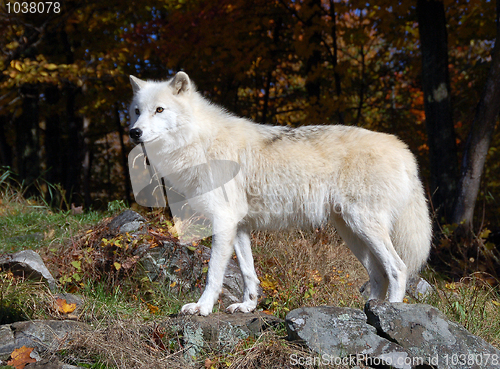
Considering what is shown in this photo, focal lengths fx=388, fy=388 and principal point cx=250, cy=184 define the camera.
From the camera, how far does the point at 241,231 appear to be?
3.90 m

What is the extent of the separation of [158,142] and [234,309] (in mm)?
1754

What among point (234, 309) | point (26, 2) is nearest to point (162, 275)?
point (234, 309)

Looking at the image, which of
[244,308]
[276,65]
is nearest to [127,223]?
[244,308]

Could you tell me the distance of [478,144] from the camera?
5883 mm

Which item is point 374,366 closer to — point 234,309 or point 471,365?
point 471,365

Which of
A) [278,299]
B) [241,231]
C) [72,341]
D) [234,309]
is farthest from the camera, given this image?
[278,299]

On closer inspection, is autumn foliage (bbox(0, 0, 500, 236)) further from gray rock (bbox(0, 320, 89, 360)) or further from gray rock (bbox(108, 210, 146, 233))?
gray rock (bbox(0, 320, 89, 360))

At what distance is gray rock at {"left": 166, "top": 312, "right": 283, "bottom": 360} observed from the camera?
10.5 ft

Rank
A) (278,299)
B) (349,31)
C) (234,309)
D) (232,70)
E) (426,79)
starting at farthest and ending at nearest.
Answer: (232,70) < (349,31) < (426,79) < (278,299) < (234,309)

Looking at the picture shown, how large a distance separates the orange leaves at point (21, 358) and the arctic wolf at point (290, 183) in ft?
5.31

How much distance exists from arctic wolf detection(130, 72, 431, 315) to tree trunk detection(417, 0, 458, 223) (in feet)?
9.97

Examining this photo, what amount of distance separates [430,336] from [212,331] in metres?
1.67

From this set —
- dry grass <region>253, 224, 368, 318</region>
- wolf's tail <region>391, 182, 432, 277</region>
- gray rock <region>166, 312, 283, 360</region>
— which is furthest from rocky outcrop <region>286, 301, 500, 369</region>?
dry grass <region>253, 224, 368, 318</region>

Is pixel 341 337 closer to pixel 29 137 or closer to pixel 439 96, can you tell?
pixel 439 96
